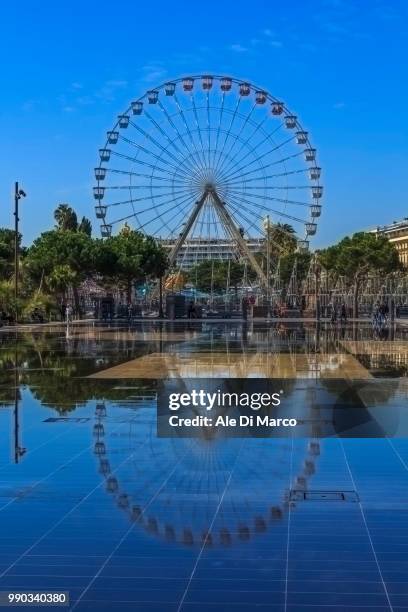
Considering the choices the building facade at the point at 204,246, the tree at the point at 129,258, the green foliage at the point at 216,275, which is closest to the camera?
the tree at the point at 129,258

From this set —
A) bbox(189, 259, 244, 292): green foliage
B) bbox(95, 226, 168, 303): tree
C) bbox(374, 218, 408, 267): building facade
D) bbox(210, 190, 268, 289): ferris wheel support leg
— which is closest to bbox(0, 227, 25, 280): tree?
bbox(95, 226, 168, 303): tree

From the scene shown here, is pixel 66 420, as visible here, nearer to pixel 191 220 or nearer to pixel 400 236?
pixel 191 220

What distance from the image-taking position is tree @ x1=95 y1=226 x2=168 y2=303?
6631 cm

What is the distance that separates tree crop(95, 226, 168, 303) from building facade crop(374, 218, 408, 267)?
70.7 metres

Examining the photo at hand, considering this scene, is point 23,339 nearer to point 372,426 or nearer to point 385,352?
point 385,352

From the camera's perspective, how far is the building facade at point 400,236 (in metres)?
144

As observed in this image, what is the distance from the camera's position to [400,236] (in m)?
150

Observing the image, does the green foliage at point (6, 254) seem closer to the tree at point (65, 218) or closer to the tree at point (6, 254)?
the tree at point (6, 254)

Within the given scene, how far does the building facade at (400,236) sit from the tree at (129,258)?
232 feet

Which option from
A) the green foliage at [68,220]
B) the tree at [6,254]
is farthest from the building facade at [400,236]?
the tree at [6,254]

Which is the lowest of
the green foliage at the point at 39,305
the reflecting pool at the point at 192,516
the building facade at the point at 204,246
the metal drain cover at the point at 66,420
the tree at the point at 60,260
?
the reflecting pool at the point at 192,516

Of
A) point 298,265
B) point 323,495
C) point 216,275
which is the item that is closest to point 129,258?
point 298,265

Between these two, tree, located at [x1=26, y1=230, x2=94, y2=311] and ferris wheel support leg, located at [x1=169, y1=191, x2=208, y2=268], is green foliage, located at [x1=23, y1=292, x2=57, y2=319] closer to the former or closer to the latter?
tree, located at [x1=26, y1=230, x2=94, y2=311]

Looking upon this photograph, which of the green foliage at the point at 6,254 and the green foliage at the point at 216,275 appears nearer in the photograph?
the green foliage at the point at 6,254
